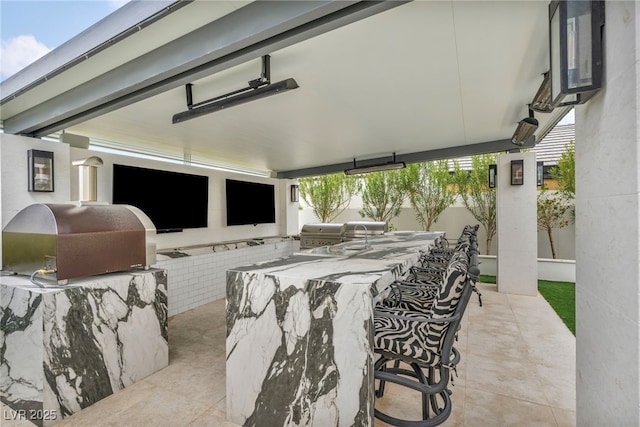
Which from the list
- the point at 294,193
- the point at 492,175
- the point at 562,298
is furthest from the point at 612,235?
the point at 294,193

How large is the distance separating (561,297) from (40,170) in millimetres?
7078

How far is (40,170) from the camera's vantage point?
3.03 meters

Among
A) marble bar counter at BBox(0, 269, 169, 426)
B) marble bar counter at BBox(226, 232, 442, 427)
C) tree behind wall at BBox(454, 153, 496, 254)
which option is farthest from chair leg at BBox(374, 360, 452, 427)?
tree behind wall at BBox(454, 153, 496, 254)

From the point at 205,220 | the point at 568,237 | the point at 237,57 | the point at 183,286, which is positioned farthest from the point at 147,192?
the point at 568,237

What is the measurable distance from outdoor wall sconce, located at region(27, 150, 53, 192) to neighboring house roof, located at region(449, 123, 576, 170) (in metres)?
6.91

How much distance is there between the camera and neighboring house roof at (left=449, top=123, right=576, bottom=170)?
667 centimetres

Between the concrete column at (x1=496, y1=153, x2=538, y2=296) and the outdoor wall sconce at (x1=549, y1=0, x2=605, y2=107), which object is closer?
the outdoor wall sconce at (x1=549, y1=0, x2=605, y2=107)

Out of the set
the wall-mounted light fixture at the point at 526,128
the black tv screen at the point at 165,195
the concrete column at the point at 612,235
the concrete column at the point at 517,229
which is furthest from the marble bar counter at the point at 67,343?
the concrete column at the point at 517,229

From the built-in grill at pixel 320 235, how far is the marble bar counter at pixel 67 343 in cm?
435

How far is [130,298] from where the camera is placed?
2.46 meters

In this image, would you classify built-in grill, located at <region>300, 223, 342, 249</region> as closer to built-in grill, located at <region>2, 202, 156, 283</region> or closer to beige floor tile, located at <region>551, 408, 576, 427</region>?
built-in grill, located at <region>2, 202, 156, 283</region>

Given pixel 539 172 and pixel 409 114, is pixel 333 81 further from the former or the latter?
pixel 539 172

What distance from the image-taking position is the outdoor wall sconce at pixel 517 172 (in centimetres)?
481

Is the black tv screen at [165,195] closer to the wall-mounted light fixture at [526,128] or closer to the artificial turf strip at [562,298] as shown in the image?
the wall-mounted light fixture at [526,128]
